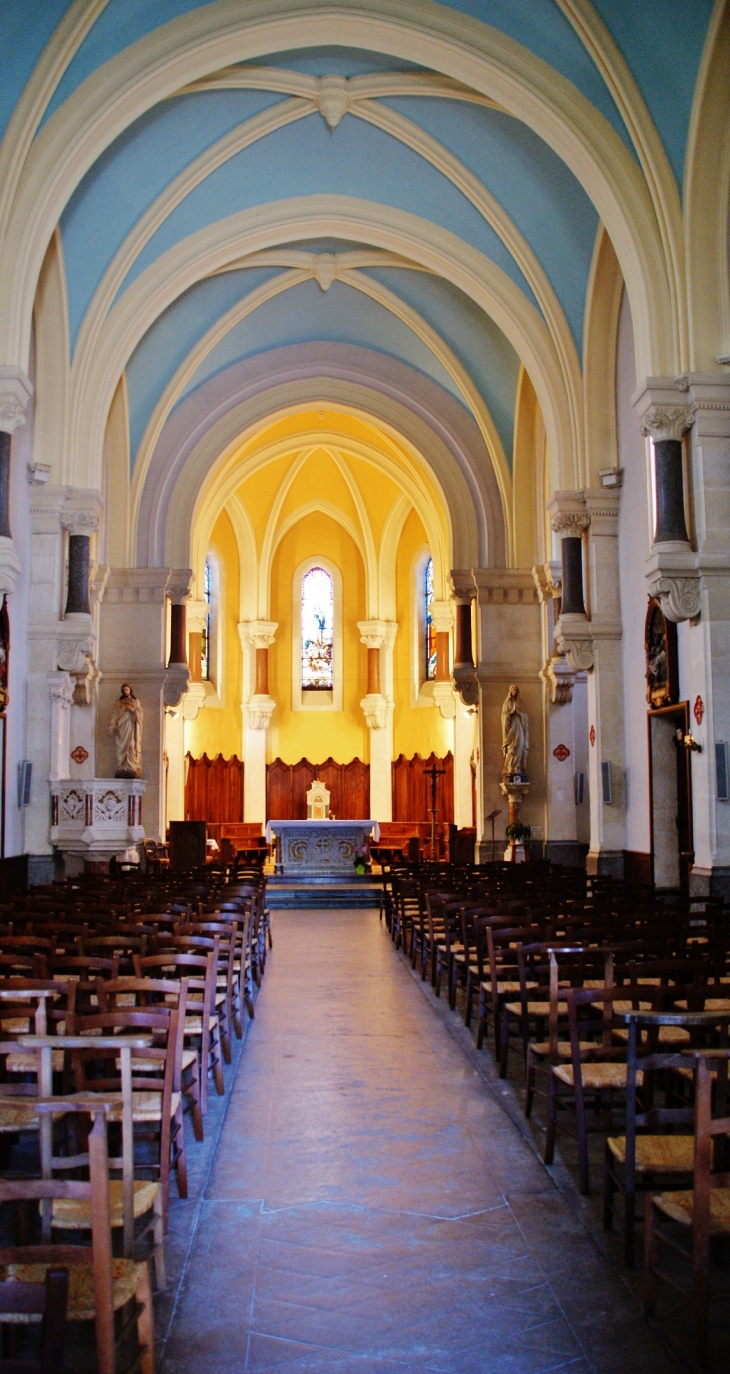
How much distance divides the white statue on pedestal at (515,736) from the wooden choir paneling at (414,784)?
9.86 m

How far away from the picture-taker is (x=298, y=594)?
34.4 m

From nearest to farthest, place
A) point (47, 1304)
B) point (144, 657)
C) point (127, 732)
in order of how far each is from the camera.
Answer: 1. point (47, 1304)
2. point (127, 732)
3. point (144, 657)

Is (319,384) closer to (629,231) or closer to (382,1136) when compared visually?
(629,231)

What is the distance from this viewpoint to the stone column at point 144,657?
22188mm

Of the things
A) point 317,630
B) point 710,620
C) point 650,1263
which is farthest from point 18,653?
point 317,630

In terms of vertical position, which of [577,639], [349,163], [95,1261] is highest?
[349,163]

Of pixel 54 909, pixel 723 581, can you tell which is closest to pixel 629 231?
pixel 723 581

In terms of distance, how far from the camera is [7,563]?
12188mm

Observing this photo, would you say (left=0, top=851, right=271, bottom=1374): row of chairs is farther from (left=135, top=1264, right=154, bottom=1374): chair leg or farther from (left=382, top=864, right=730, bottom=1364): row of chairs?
(left=382, top=864, right=730, bottom=1364): row of chairs

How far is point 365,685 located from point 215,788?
208 inches

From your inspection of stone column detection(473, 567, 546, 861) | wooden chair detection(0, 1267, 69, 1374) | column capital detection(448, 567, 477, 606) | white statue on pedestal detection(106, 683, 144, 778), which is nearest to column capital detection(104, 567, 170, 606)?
white statue on pedestal detection(106, 683, 144, 778)

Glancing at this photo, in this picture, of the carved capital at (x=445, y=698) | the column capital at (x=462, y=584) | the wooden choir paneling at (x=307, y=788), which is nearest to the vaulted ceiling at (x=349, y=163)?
the column capital at (x=462, y=584)

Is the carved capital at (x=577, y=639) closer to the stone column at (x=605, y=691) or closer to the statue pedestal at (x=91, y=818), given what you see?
the stone column at (x=605, y=691)

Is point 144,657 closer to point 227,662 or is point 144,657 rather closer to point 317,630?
point 227,662
